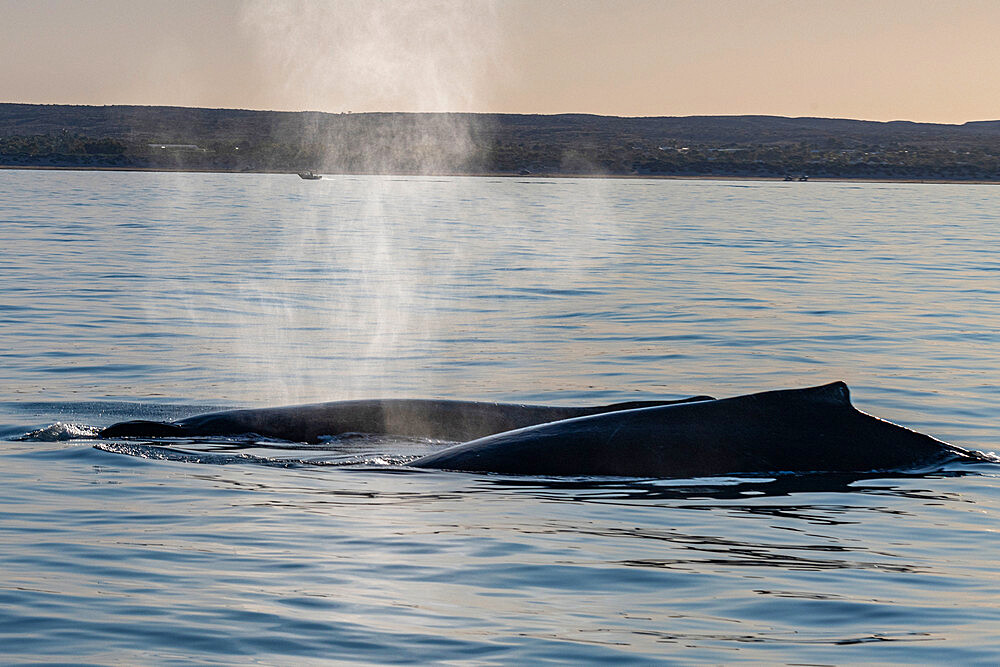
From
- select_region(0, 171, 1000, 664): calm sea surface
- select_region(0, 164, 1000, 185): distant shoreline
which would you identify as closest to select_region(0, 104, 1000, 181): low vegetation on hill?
select_region(0, 164, 1000, 185): distant shoreline

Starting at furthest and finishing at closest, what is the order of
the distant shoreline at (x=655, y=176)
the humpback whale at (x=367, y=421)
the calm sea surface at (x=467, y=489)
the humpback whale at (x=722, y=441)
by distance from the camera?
the distant shoreline at (x=655, y=176) → the humpback whale at (x=367, y=421) → the humpback whale at (x=722, y=441) → the calm sea surface at (x=467, y=489)

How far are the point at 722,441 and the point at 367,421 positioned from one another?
328 cm

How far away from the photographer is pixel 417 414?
1143 centimetres

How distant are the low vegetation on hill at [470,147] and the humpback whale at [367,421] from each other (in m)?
116

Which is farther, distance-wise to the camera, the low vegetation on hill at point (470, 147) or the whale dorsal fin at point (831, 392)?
the low vegetation on hill at point (470, 147)

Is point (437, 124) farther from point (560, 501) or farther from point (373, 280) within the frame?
point (560, 501)

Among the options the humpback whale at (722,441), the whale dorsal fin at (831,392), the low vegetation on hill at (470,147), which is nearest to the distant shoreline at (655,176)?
the low vegetation on hill at (470,147)

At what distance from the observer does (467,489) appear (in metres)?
9.13

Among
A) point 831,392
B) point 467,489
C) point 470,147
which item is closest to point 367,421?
point 467,489

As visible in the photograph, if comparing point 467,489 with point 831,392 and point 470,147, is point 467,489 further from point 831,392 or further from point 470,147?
point 470,147

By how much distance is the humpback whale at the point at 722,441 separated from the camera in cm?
919

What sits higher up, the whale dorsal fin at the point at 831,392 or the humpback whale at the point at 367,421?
the whale dorsal fin at the point at 831,392

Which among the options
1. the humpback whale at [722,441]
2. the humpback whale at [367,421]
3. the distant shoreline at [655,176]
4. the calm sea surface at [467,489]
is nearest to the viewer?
the calm sea surface at [467,489]

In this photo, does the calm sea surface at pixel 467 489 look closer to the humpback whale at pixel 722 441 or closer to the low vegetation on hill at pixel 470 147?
the humpback whale at pixel 722 441
